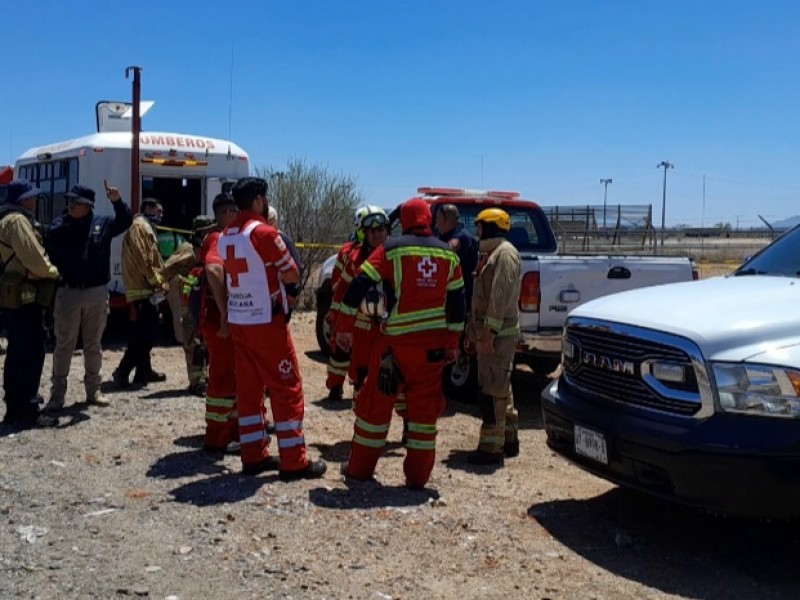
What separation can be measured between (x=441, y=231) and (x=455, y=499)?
2.85 meters

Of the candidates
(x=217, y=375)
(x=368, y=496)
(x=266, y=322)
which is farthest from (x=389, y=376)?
(x=217, y=375)

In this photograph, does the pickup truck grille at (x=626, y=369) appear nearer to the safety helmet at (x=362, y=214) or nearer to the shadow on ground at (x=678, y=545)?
the shadow on ground at (x=678, y=545)

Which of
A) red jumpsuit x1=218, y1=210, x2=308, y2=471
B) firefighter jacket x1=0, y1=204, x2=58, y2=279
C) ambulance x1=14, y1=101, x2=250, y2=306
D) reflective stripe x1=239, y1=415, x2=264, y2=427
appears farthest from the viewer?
ambulance x1=14, y1=101, x2=250, y2=306

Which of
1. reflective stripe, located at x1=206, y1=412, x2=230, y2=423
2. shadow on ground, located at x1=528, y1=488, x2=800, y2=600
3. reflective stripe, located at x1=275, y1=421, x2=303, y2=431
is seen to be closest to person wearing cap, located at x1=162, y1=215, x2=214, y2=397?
reflective stripe, located at x1=206, y1=412, x2=230, y2=423

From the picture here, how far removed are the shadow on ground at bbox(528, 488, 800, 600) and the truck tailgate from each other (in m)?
2.50

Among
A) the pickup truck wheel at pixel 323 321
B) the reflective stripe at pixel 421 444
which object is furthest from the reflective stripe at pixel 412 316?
the pickup truck wheel at pixel 323 321

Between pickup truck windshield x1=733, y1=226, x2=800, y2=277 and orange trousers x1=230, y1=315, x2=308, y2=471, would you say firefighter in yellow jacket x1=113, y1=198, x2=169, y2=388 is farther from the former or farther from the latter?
pickup truck windshield x1=733, y1=226, x2=800, y2=277

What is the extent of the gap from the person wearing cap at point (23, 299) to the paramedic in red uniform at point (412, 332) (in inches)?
114

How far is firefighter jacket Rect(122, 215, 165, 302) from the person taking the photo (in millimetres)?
8875

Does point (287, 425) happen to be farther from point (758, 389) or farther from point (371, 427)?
point (758, 389)

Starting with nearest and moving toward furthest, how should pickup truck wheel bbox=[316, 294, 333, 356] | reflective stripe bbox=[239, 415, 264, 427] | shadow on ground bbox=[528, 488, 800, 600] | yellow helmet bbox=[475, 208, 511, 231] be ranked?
shadow on ground bbox=[528, 488, 800, 600]
reflective stripe bbox=[239, 415, 264, 427]
yellow helmet bbox=[475, 208, 511, 231]
pickup truck wheel bbox=[316, 294, 333, 356]

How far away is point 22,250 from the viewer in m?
7.00

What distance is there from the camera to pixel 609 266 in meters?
8.34

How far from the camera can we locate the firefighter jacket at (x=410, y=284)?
18.5 ft
